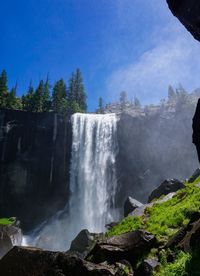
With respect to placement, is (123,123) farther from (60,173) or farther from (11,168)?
(11,168)

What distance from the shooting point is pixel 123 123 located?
212 ft

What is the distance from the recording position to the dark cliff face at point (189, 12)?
1067 centimetres

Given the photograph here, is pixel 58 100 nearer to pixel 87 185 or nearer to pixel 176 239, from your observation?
pixel 87 185

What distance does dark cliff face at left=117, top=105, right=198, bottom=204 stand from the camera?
60.4 metres

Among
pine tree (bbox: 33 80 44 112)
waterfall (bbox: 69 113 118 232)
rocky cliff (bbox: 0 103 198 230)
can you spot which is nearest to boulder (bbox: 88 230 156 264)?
waterfall (bbox: 69 113 118 232)

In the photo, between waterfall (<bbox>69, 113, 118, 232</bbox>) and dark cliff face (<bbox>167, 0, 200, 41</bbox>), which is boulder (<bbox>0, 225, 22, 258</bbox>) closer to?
waterfall (<bbox>69, 113, 118, 232</bbox>)

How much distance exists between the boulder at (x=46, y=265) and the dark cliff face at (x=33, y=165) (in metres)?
47.0

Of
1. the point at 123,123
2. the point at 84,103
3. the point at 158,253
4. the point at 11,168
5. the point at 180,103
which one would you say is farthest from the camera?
the point at 84,103

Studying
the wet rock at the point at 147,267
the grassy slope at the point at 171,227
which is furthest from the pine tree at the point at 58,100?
the wet rock at the point at 147,267

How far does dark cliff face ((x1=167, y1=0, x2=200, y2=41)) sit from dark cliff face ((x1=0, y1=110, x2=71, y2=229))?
166 feet

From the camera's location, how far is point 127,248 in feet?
39.1

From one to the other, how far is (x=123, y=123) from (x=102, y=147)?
7.68 meters

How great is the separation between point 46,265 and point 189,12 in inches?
446

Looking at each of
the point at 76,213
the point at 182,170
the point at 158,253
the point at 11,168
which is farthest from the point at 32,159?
the point at 158,253
